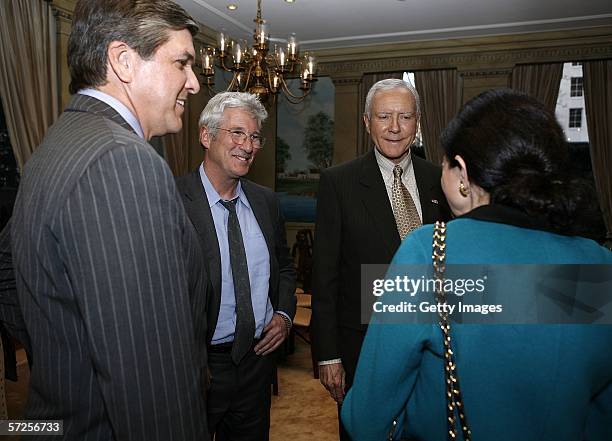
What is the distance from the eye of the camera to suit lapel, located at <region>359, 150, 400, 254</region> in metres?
2.04

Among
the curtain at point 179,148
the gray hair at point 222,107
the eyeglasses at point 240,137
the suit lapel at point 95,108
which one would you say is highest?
the curtain at point 179,148

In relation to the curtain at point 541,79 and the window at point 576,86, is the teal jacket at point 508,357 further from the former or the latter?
the window at point 576,86

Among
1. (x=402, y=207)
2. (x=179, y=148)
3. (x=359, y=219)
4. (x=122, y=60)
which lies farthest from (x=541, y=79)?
(x=122, y=60)

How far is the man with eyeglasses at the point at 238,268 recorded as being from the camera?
2035 millimetres

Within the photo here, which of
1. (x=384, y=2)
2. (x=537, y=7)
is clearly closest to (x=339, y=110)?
(x=384, y=2)

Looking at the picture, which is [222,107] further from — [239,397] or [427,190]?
[239,397]

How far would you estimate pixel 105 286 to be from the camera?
877 mm

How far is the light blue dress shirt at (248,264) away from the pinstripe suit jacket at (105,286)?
1051mm

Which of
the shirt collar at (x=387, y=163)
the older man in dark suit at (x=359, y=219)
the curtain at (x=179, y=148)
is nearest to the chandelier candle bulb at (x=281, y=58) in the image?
the older man in dark suit at (x=359, y=219)

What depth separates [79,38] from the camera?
3.56ft

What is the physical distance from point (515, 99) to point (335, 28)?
671 centimetres

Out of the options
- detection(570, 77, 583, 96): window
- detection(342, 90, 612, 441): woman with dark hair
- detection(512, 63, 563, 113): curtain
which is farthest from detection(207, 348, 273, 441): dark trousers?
detection(570, 77, 583, 96): window

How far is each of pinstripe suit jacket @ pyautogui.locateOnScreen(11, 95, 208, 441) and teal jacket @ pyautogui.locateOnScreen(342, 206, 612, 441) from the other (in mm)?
453

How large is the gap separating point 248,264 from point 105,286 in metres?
1.32
